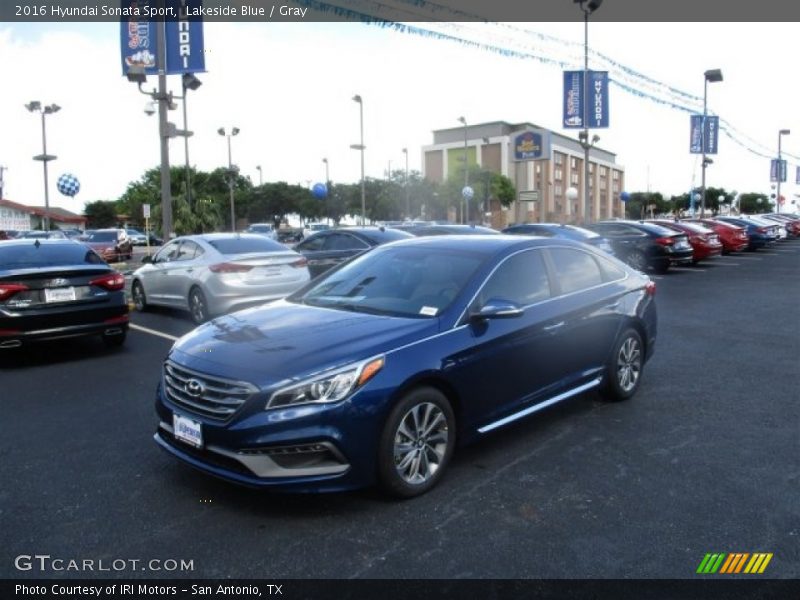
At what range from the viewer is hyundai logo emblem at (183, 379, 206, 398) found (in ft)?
12.5

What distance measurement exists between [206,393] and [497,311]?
1.83m

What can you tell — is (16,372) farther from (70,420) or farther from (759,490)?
(759,490)

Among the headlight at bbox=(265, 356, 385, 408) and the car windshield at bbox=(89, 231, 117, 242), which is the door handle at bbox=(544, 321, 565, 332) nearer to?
the headlight at bbox=(265, 356, 385, 408)

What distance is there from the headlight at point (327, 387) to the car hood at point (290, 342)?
5cm

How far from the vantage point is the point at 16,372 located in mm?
7402

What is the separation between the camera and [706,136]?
38.7 metres

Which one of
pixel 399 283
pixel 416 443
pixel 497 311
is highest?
pixel 399 283

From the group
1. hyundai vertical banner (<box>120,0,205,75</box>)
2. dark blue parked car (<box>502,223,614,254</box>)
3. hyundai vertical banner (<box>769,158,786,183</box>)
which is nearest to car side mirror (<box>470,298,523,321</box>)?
dark blue parked car (<box>502,223,614,254</box>)

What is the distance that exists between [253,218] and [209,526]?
278 feet

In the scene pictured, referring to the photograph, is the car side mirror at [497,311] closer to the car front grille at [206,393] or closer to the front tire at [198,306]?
the car front grille at [206,393]

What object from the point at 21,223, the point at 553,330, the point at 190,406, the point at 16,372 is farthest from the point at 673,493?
the point at 21,223

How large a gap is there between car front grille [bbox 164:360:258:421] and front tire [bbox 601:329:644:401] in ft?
10.9

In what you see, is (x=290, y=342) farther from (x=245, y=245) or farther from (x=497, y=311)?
(x=245, y=245)

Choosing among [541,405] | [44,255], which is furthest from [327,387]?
[44,255]
